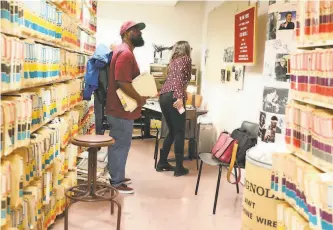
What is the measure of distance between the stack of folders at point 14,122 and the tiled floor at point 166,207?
125cm

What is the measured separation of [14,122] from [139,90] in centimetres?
184

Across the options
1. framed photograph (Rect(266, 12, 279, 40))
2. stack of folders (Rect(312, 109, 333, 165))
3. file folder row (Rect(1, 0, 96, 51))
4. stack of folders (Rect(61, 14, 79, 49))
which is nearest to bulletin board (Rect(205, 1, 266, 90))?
framed photograph (Rect(266, 12, 279, 40))

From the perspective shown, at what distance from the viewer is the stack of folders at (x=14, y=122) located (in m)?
1.86

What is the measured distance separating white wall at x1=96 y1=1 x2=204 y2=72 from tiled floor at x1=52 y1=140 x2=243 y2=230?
3533 millimetres

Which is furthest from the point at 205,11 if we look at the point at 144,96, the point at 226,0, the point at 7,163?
the point at 7,163

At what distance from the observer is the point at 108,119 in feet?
12.5

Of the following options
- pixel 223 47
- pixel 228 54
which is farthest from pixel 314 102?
pixel 223 47

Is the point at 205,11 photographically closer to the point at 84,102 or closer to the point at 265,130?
the point at 84,102

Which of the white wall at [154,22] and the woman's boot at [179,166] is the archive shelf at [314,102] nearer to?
the woman's boot at [179,166]

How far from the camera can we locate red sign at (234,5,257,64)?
13.7ft

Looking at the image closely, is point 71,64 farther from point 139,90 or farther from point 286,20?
point 286,20

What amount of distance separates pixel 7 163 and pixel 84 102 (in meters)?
2.65

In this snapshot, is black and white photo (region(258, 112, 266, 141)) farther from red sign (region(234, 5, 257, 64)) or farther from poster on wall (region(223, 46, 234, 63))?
poster on wall (region(223, 46, 234, 63))

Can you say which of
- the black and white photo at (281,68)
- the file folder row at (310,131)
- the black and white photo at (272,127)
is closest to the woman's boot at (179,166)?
the black and white photo at (272,127)
